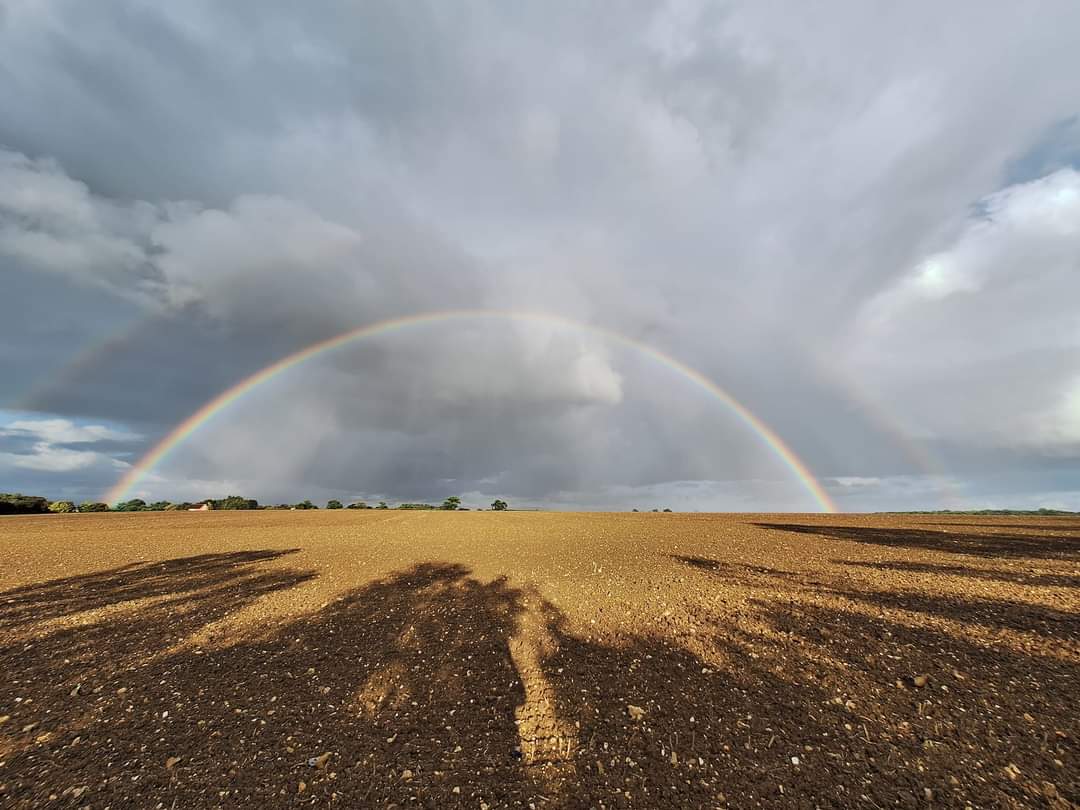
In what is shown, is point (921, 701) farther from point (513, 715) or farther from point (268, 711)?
point (268, 711)

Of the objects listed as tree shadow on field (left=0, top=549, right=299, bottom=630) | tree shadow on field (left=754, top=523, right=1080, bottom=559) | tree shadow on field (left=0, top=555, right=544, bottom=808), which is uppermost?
tree shadow on field (left=754, top=523, right=1080, bottom=559)

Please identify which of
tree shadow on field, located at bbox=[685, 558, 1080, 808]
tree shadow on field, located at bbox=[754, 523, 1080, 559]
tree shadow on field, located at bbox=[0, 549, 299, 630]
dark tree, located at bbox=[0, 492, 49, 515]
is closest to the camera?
tree shadow on field, located at bbox=[685, 558, 1080, 808]

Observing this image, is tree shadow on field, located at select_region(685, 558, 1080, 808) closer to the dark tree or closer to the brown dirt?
the brown dirt

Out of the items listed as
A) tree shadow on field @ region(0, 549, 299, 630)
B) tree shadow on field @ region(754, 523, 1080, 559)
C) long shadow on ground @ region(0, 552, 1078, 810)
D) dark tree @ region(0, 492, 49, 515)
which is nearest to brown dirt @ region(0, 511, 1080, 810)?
long shadow on ground @ region(0, 552, 1078, 810)

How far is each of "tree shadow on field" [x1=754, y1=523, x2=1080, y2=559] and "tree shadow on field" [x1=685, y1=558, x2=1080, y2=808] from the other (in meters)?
12.7

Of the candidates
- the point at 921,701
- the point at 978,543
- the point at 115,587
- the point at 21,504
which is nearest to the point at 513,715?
the point at 921,701

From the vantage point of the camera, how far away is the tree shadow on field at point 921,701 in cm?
612

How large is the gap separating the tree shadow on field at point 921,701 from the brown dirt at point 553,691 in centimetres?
5

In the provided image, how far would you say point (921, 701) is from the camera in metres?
8.09

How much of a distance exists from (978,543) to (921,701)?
25.3 metres

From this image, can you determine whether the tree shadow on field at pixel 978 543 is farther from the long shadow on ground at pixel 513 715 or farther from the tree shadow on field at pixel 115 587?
the tree shadow on field at pixel 115 587

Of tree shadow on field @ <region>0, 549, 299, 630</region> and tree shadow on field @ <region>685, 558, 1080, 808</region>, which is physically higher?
tree shadow on field @ <region>0, 549, 299, 630</region>

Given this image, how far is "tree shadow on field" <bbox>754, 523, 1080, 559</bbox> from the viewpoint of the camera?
70.8 ft

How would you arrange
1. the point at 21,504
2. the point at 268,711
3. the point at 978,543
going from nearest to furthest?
the point at 268,711 < the point at 978,543 < the point at 21,504
